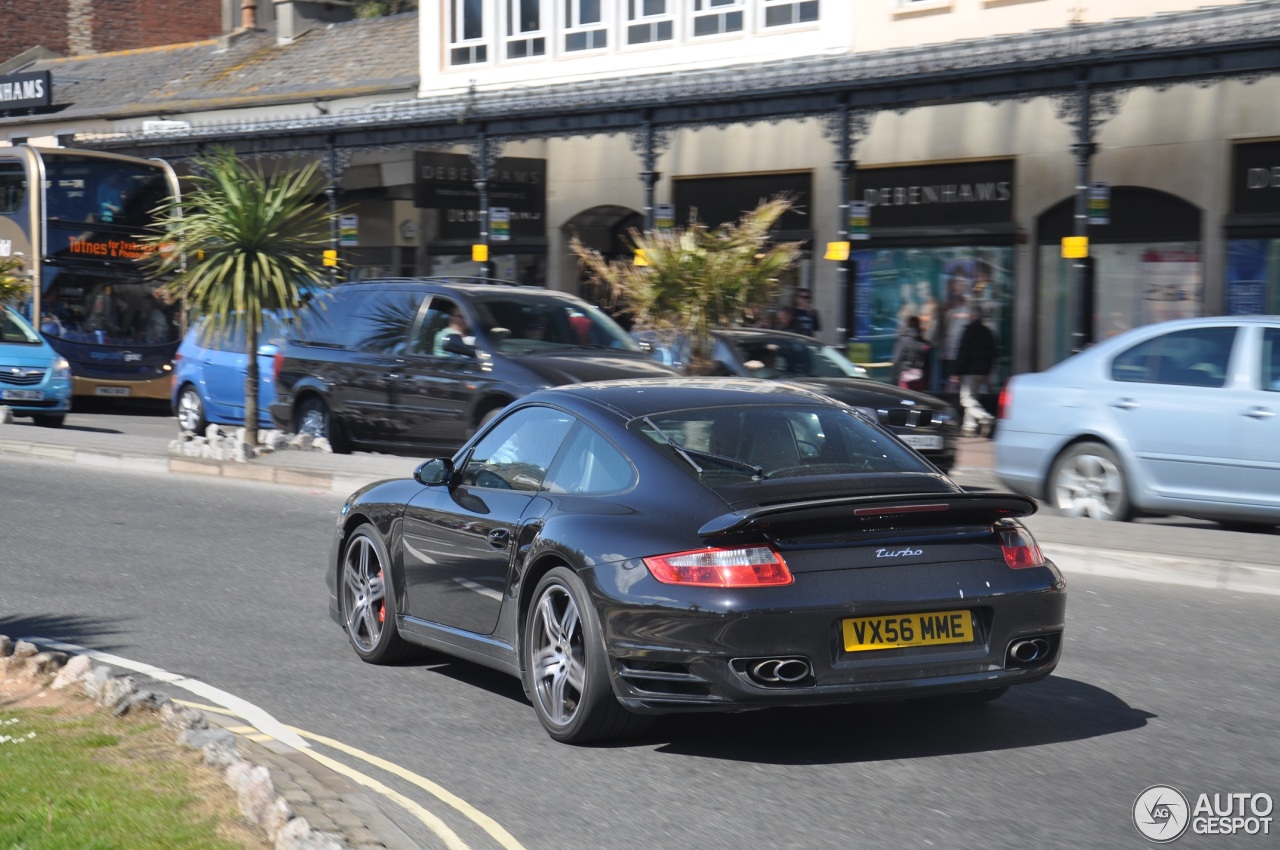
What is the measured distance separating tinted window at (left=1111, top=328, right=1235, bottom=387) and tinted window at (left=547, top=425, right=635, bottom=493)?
657 cm

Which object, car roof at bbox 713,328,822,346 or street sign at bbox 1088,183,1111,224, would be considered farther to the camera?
street sign at bbox 1088,183,1111,224

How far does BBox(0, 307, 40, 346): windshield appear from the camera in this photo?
2428 cm

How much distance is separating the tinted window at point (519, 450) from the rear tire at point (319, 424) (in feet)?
34.7

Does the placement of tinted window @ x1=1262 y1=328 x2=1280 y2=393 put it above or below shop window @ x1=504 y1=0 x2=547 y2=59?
below

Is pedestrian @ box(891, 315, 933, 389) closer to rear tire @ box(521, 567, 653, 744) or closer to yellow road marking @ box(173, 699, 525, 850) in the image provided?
rear tire @ box(521, 567, 653, 744)

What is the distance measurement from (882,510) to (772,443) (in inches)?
32.0

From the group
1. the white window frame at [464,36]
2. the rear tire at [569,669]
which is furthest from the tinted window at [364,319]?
the white window frame at [464,36]

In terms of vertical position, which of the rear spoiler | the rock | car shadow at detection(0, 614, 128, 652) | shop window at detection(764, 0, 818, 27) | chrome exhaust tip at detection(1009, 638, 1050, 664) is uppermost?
shop window at detection(764, 0, 818, 27)

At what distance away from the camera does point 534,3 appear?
32375 millimetres

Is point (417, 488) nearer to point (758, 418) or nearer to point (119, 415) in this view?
point (758, 418)

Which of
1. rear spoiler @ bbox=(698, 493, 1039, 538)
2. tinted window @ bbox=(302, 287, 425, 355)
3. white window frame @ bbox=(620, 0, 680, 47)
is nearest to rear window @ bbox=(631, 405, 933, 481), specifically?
rear spoiler @ bbox=(698, 493, 1039, 538)

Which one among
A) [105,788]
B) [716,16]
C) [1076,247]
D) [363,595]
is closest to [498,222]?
[716,16]

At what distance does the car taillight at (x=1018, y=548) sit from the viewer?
5852 millimetres

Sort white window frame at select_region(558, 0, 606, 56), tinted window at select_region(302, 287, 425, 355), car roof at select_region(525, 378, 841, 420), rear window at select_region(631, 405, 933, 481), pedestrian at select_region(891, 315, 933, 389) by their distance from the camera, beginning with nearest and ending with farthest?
rear window at select_region(631, 405, 933, 481)
car roof at select_region(525, 378, 841, 420)
tinted window at select_region(302, 287, 425, 355)
pedestrian at select_region(891, 315, 933, 389)
white window frame at select_region(558, 0, 606, 56)
